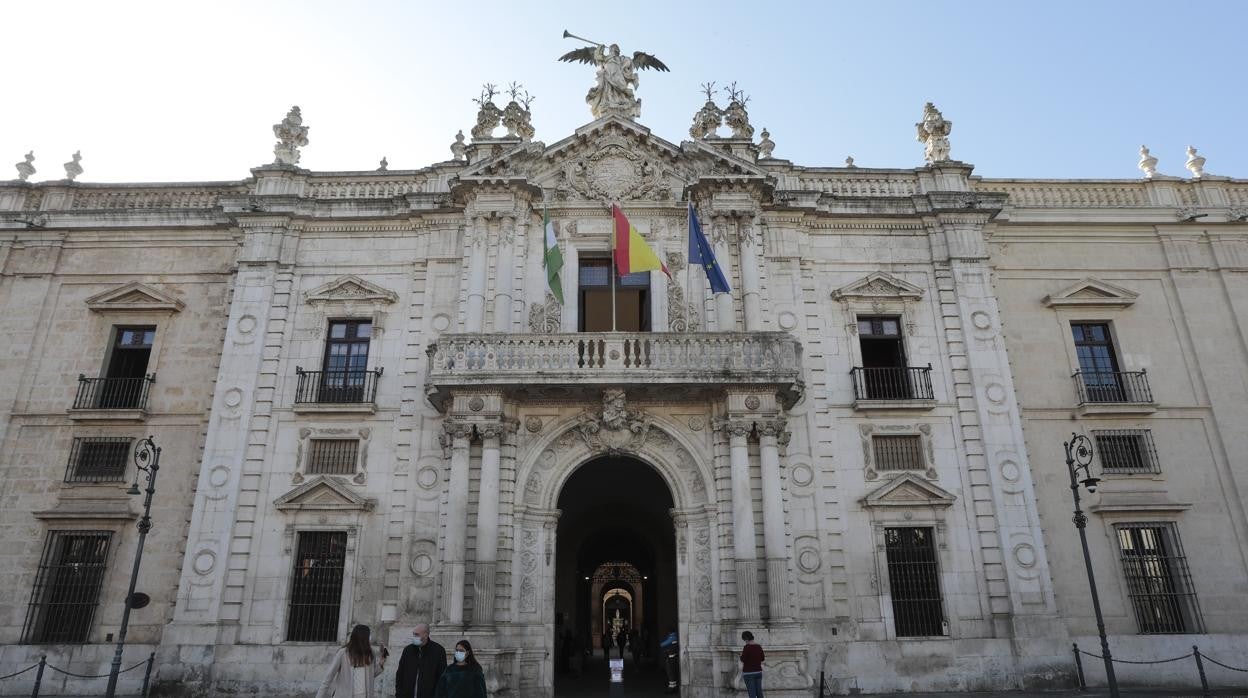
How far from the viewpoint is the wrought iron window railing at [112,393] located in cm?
1839

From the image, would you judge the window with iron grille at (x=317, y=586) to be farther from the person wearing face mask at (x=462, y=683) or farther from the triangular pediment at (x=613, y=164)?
the triangular pediment at (x=613, y=164)

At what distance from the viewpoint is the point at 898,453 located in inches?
701

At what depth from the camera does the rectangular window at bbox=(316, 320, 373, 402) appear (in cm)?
1828

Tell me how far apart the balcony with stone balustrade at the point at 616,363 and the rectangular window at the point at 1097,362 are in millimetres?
7718

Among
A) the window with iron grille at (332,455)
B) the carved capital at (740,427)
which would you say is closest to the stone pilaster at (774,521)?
the carved capital at (740,427)

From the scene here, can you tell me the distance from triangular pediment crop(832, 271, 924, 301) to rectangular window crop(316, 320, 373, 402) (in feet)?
37.9

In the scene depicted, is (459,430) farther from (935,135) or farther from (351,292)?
(935,135)

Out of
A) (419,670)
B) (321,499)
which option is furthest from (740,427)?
(321,499)

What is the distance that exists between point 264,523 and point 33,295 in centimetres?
908

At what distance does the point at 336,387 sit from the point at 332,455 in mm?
1662

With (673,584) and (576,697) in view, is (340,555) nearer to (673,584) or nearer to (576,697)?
(576,697)

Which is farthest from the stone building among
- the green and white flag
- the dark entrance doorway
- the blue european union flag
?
the green and white flag

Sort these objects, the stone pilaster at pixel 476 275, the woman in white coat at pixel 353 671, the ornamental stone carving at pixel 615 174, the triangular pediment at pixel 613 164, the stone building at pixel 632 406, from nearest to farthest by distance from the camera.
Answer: the woman in white coat at pixel 353 671
the stone building at pixel 632 406
the stone pilaster at pixel 476 275
the triangular pediment at pixel 613 164
the ornamental stone carving at pixel 615 174

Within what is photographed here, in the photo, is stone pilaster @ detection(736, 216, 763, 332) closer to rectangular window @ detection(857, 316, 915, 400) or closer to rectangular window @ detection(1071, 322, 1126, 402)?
rectangular window @ detection(857, 316, 915, 400)
